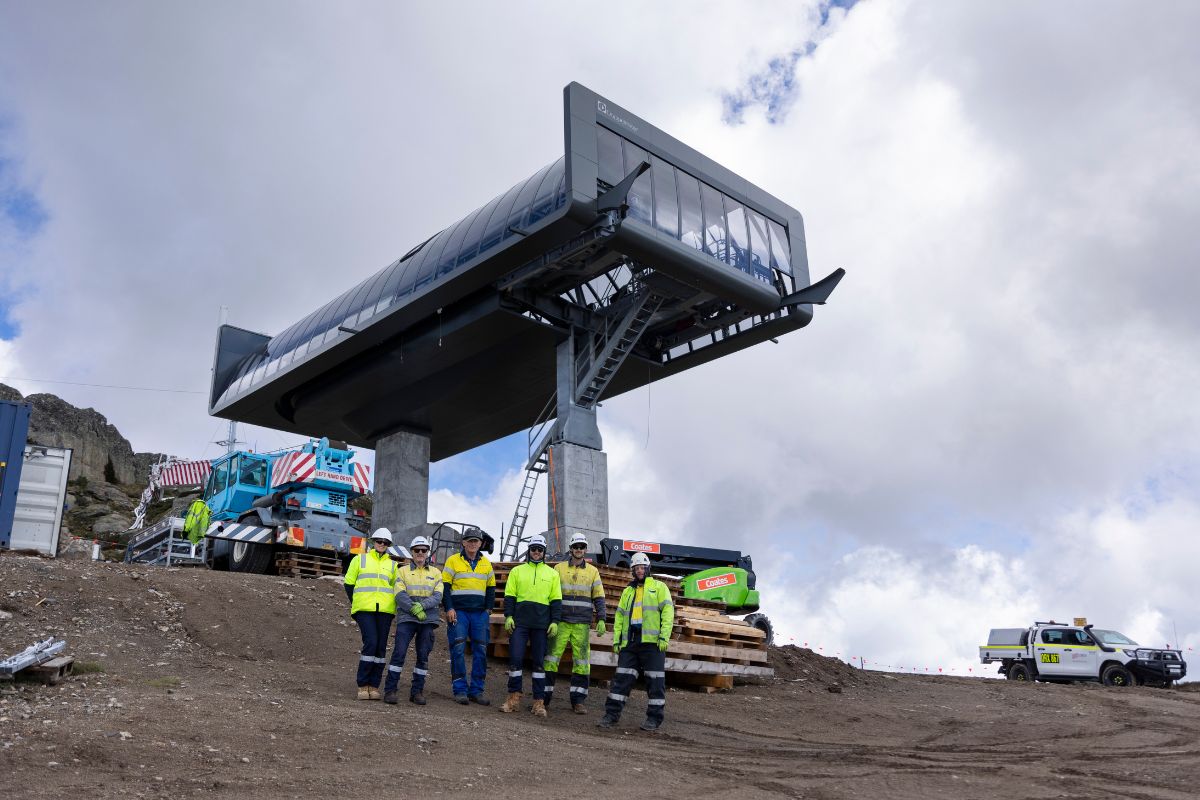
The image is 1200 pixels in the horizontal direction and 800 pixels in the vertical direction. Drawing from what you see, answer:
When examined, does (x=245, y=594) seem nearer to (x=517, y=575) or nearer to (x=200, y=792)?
(x=517, y=575)

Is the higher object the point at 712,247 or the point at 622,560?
the point at 712,247

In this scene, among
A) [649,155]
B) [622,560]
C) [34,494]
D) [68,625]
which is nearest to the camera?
[68,625]

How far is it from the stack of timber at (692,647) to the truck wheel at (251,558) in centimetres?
812

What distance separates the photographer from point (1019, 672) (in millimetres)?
23969

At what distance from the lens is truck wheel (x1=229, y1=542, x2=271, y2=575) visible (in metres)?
21.3

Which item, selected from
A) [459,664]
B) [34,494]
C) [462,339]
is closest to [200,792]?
[459,664]

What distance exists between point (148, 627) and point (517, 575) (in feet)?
17.4

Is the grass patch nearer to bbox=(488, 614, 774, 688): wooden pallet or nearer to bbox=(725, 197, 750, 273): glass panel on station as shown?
bbox=(488, 614, 774, 688): wooden pallet

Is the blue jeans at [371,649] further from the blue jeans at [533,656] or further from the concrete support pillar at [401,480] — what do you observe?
the concrete support pillar at [401,480]

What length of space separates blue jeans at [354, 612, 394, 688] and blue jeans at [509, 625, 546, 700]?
138cm

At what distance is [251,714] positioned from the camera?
8.40 m

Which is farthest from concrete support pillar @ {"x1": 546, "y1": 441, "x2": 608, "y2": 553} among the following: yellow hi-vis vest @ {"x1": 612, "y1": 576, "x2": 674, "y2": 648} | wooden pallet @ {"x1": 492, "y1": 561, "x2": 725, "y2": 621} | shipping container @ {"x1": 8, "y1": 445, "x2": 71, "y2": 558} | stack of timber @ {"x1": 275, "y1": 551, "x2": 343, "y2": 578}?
A: yellow hi-vis vest @ {"x1": 612, "y1": 576, "x2": 674, "y2": 648}

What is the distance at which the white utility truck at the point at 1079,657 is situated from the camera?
2236 cm

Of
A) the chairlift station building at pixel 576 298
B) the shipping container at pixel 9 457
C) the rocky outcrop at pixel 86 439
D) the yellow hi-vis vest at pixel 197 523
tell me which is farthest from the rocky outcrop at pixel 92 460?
the shipping container at pixel 9 457
